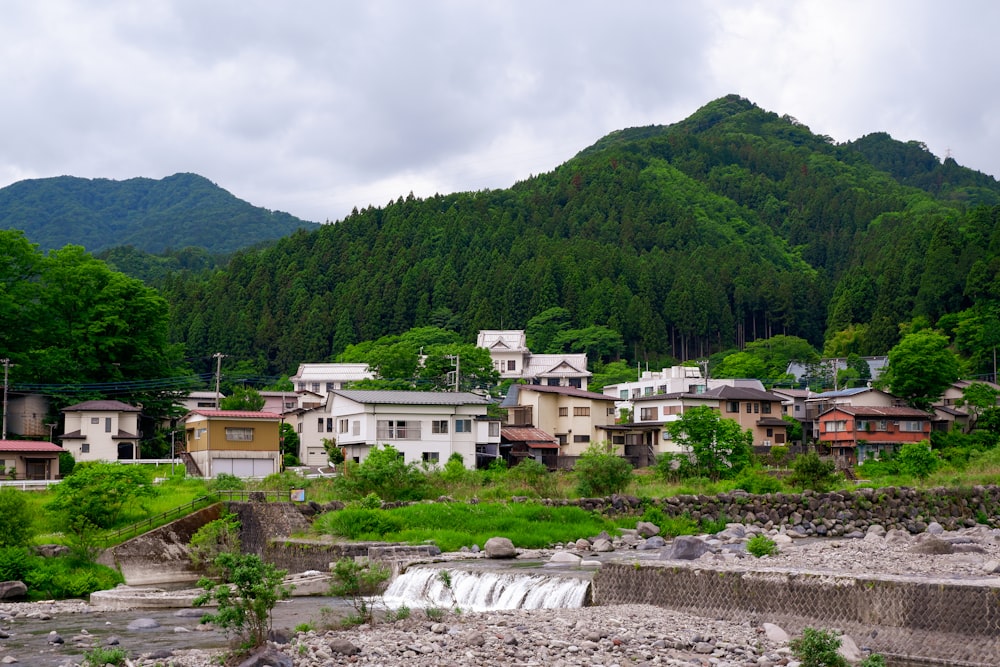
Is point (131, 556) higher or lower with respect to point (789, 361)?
lower

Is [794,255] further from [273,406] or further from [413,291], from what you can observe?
[273,406]

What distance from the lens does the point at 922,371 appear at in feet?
194

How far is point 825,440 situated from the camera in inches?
2222

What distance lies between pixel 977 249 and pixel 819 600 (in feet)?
243

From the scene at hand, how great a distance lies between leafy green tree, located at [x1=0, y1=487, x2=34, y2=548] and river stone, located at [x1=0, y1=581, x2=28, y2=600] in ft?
6.54

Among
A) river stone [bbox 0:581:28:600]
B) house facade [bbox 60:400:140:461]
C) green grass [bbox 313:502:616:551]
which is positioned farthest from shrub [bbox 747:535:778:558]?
house facade [bbox 60:400:140:461]

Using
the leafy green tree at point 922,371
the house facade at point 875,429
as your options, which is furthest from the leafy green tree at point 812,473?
the leafy green tree at point 922,371

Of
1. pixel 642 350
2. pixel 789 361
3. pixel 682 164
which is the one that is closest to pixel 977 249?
pixel 789 361

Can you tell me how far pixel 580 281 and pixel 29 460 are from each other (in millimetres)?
70038

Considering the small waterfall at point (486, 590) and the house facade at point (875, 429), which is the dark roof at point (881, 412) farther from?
the small waterfall at point (486, 590)

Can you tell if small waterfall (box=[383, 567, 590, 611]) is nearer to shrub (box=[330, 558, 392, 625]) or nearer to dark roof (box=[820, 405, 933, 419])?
shrub (box=[330, 558, 392, 625])

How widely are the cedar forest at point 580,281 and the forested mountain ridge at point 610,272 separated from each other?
25 cm

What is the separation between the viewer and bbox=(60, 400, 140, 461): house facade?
46750mm

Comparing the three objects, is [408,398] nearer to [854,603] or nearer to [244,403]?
[244,403]
